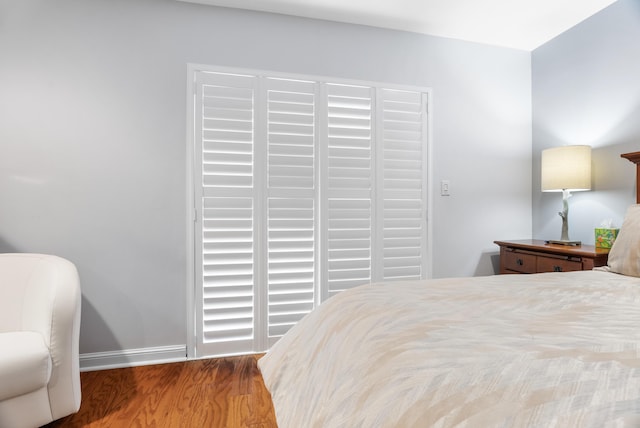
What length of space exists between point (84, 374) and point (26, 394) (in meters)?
0.81

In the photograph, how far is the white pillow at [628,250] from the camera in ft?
4.89

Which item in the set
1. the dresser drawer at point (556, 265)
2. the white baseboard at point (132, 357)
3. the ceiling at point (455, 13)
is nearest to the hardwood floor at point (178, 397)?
the white baseboard at point (132, 357)

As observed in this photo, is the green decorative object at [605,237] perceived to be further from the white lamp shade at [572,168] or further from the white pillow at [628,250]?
the white pillow at [628,250]

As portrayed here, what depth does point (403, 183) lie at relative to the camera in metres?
2.78

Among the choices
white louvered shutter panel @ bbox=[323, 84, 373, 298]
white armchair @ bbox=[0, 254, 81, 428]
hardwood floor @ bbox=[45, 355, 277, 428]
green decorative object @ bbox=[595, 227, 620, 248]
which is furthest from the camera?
white louvered shutter panel @ bbox=[323, 84, 373, 298]

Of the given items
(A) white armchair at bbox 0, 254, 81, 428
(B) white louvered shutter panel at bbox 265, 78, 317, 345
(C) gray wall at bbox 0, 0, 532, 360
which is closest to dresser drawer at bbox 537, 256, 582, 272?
(B) white louvered shutter panel at bbox 265, 78, 317, 345

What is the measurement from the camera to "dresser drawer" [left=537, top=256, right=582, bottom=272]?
2.09m

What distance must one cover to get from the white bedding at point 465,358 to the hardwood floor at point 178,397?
730 mm

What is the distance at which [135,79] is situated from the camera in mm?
A: 2332

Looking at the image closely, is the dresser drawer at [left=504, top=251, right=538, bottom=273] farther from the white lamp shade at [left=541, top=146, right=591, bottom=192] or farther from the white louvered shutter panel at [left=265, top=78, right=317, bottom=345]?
the white louvered shutter panel at [left=265, top=78, right=317, bottom=345]

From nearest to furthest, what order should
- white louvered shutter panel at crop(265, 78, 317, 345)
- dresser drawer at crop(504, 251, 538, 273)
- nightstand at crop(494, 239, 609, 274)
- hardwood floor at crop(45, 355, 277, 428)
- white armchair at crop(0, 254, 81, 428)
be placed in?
white armchair at crop(0, 254, 81, 428), hardwood floor at crop(45, 355, 277, 428), nightstand at crop(494, 239, 609, 274), dresser drawer at crop(504, 251, 538, 273), white louvered shutter panel at crop(265, 78, 317, 345)

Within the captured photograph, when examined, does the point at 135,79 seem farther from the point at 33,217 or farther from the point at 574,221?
the point at 574,221

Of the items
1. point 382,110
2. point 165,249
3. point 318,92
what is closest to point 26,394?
point 165,249

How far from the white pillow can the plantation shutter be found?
1.35m
